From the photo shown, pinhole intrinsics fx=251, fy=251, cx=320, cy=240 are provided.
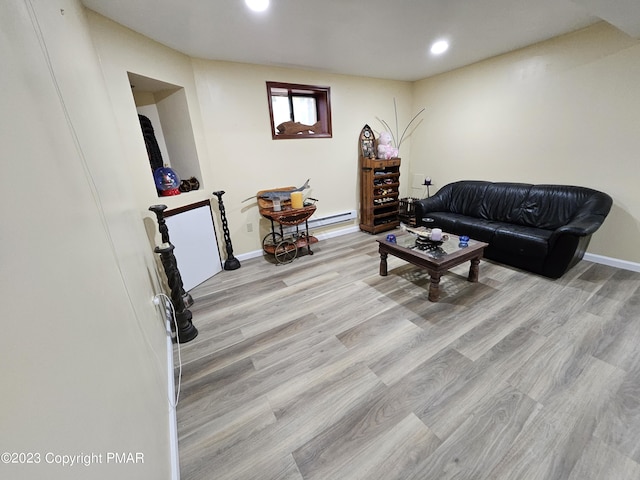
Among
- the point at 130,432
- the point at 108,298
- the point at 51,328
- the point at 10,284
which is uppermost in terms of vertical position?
the point at 10,284

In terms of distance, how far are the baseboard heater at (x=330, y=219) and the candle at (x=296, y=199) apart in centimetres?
51

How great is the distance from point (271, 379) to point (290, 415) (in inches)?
11.1

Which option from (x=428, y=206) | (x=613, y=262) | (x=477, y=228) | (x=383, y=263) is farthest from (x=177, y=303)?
(x=613, y=262)

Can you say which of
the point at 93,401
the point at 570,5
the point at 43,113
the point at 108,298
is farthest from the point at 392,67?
the point at 93,401

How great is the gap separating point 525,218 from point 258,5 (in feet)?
11.7

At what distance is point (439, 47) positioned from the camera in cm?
285

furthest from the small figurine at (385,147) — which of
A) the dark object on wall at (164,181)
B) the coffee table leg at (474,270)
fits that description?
the dark object on wall at (164,181)

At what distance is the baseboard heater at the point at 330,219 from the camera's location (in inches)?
153

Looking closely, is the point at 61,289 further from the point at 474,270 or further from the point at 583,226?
the point at 583,226

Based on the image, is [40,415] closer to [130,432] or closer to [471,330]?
[130,432]

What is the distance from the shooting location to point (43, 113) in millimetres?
729

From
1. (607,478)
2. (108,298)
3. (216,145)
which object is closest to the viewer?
(108,298)

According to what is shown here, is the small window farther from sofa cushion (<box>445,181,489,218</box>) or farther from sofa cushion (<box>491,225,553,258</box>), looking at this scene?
sofa cushion (<box>491,225,553,258</box>)

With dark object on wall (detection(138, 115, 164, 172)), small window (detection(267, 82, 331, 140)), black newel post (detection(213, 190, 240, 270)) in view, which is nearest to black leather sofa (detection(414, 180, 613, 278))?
small window (detection(267, 82, 331, 140))
